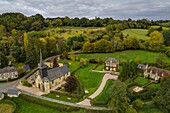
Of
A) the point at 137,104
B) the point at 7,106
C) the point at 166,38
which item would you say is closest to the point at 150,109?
the point at 137,104

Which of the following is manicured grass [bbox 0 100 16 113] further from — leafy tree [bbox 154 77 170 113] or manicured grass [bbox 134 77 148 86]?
manicured grass [bbox 134 77 148 86]

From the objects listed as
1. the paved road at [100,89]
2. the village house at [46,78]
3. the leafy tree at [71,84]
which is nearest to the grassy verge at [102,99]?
the paved road at [100,89]

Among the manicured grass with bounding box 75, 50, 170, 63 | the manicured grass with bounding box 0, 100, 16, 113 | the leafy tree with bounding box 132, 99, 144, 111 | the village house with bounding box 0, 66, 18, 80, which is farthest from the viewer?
the manicured grass with bounding box 75, 50, 170, 63

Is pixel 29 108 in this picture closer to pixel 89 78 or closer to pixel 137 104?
pixel 89 78

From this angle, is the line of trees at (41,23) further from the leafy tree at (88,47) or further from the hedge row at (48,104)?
the hedge row at (48,104)

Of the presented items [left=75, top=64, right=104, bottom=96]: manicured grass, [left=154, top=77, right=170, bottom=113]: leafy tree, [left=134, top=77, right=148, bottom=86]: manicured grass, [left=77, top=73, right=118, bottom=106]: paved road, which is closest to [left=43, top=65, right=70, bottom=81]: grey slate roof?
[left=75, top=64, right=104, bottom=96]: manicured grass
